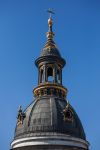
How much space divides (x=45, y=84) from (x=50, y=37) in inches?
335

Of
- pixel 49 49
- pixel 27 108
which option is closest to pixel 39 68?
pixel 49 49

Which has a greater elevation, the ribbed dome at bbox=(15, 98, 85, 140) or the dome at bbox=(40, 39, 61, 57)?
the dome at bbox=(40, 39, 61, 57)

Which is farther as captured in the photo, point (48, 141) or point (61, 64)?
point (61, 64)

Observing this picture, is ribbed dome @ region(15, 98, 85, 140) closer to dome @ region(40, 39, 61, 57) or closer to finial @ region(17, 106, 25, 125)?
finial @ region(17, 106, 25, 125)

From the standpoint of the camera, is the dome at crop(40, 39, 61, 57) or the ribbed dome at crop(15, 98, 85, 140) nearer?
the ribbed dome at crop(15, 98, 85, 140)

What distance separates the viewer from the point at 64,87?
56.1 metres

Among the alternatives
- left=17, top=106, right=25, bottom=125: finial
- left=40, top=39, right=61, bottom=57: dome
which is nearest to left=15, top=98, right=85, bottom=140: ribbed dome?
left=17, top=106, right=25, bottom=125: finial

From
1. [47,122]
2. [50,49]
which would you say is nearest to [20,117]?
[47,122]

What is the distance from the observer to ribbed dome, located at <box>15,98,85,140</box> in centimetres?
5016

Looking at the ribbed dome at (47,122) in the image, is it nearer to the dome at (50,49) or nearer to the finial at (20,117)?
the finial at (20,117)

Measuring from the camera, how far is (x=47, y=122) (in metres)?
50.4

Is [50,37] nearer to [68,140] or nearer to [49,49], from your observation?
[49,49]

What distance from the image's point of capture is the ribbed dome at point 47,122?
50.2 meters

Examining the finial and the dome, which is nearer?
the finial
